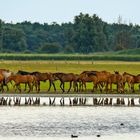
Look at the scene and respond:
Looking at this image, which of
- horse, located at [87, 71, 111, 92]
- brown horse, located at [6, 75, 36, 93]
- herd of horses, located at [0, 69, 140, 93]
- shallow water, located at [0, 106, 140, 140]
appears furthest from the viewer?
horse, located at [87, 71, 111, 92]

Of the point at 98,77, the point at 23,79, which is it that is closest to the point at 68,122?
the point at 23,79

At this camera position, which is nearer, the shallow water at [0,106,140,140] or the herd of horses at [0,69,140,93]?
the shallow water at [0,106,140,140]

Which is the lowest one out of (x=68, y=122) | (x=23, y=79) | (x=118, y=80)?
(x=68, y=122)

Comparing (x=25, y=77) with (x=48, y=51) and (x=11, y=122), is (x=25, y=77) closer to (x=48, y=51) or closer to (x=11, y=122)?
(x=11, y=122)

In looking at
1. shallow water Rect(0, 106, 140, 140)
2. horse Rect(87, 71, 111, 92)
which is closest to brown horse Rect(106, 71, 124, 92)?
horse Rect(87, 71, 111, 92)

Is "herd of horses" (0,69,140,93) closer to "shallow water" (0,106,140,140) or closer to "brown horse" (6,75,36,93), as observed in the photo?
"brown horse" (6,75,36,93)

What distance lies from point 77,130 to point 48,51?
152 m

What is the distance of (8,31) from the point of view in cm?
19412

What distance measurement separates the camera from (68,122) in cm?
4394

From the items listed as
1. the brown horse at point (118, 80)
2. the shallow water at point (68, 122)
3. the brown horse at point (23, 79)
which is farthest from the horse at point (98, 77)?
the shallow water at point (68, 122)

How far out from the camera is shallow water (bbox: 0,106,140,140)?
38844 millimetres

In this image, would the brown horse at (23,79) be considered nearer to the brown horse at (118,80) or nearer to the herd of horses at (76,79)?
the herd of horses at (76,79)

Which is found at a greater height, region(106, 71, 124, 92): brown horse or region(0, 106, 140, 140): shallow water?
region(106, 71, 124, 92): brown horse

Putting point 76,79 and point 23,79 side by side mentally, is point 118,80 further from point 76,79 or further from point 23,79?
point 23,79
